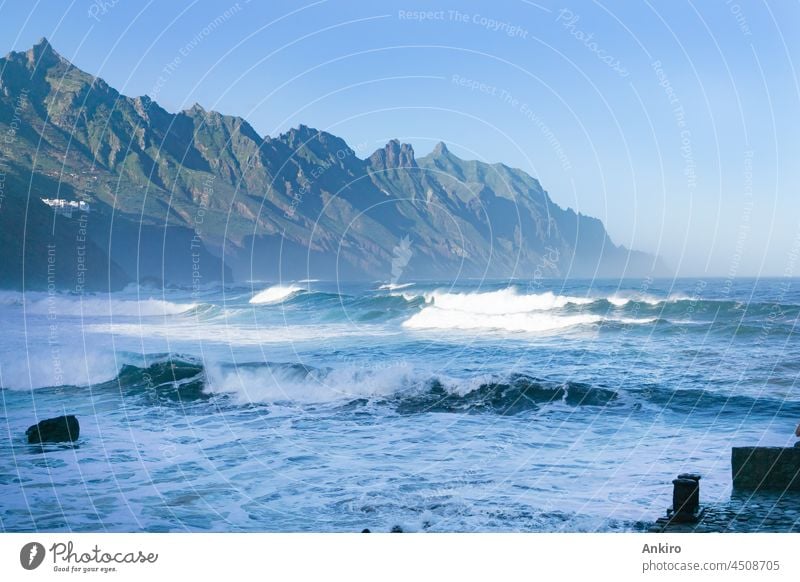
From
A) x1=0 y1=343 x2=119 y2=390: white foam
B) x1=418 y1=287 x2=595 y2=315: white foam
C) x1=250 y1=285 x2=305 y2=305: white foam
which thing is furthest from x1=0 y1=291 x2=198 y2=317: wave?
x1=418 y1=287 x2=595 y2=315: white foam

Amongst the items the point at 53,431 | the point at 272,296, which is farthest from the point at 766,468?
the point at 272,296

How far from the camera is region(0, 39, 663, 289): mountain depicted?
4912cm

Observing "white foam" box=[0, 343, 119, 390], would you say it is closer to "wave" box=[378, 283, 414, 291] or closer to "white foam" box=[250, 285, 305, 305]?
"white foam" box=[250, 285, 305, 305]

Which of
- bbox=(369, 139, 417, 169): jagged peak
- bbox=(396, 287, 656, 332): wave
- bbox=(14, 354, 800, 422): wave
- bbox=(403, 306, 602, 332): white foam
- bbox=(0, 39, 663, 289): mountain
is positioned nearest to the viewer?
bbox=(14, 354, 800, 422): wave

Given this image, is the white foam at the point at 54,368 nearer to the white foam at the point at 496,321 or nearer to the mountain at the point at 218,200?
the white foam at the point at 496,321

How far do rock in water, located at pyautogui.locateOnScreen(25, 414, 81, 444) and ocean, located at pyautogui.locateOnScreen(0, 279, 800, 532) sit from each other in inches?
7.7

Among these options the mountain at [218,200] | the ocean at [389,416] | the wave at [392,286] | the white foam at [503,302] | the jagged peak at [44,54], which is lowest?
the ocean at [389,416]

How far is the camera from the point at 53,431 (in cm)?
1116

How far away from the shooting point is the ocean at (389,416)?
8.52 m

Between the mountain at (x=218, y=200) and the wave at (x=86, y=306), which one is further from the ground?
the mountain at (x=218, y=200)

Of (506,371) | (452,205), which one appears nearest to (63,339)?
(506,371)

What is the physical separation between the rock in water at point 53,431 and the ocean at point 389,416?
0.20m

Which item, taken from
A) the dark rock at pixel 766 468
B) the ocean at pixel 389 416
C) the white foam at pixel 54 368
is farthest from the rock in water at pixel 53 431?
the dark rock at pixel 766 468

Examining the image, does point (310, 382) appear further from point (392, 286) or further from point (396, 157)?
point (392, 286)
